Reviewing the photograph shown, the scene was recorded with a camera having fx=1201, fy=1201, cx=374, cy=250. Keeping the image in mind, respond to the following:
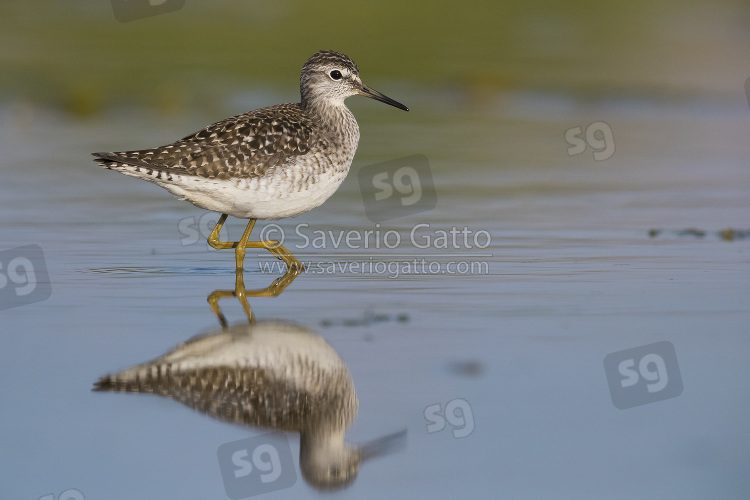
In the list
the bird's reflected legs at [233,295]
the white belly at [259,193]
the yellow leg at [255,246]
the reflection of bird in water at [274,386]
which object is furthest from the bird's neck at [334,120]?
the reflection of bird in water at [274,386]

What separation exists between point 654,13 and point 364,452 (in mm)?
21863

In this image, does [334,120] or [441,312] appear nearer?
[441,312]

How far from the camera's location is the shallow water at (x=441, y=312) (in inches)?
235

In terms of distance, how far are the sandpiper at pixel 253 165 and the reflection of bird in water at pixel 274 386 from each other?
88.9 inches

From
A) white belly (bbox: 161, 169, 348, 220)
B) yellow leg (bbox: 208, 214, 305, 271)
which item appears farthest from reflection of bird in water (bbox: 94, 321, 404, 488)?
yellow leg (bbox: 208, 214, 305, 271)

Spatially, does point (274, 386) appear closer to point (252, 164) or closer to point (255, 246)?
point (252, 164)

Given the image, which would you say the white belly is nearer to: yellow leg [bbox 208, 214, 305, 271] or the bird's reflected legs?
yellow leg [bbox 208, 214, 305, 271]

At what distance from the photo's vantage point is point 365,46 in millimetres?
23109

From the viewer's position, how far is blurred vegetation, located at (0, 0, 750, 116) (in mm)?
21469

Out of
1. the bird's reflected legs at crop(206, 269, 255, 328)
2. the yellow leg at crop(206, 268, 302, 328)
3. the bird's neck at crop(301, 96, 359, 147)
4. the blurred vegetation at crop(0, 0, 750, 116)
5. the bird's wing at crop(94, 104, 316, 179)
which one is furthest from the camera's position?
the blurred vegetation at crop(0, 0, 750, 116)

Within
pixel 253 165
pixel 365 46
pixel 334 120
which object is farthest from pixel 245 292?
pixel 365 46

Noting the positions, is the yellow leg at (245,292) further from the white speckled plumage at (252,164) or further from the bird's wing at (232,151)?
the bird's wing at (232,151)

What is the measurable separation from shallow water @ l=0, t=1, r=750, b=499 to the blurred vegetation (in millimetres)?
4768

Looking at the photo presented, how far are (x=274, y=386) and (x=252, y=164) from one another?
3.44 metres
